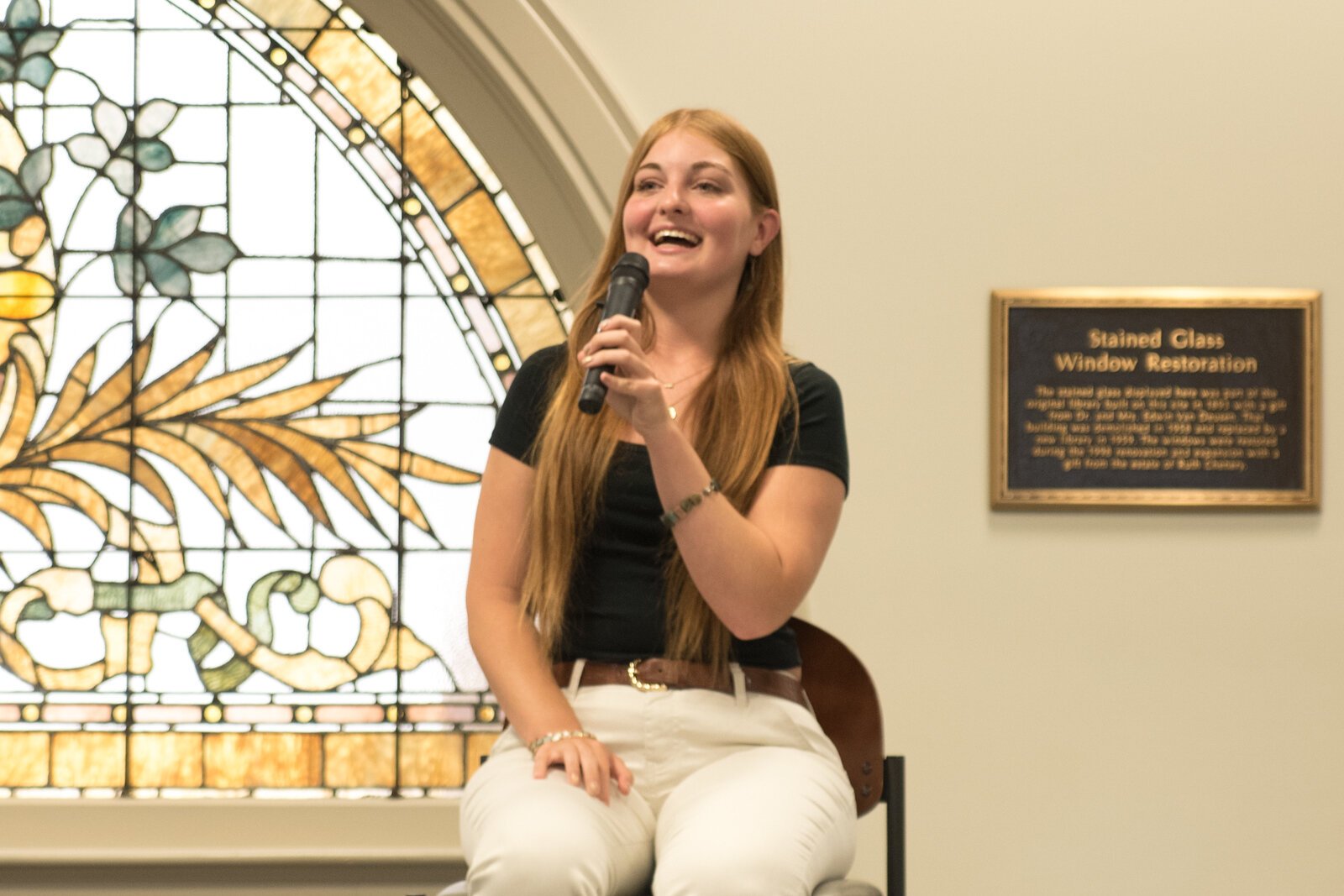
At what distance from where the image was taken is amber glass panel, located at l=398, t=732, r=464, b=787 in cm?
341

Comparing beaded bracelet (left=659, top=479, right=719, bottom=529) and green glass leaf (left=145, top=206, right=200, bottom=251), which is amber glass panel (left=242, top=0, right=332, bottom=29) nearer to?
green glass leaf (left=145, top=206, right=200, bottom=251)

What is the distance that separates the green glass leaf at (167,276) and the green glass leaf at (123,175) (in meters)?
0.16

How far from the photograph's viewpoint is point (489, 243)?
349 centimetres

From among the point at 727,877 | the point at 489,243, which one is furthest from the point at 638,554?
the point at 489,243

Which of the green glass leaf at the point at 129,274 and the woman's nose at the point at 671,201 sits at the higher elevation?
the green glass leaf at the point at 129,274

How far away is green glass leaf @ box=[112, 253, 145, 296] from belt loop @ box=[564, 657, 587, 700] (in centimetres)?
195

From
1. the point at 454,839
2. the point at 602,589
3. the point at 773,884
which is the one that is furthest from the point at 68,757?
the point at 773,884

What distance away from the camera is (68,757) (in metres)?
3.42

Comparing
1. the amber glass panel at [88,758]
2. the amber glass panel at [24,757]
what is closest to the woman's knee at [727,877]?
the amber glass panel at [88,758]

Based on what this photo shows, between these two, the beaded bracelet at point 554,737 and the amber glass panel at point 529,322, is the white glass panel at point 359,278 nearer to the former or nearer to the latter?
the amber glass panel at point 529,322

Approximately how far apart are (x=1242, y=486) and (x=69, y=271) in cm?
262

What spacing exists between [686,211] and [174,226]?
1846 millimetres

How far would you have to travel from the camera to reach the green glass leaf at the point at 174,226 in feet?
11.5

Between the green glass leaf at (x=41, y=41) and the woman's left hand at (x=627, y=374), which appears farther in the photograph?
the green glass leaf at (x=41, y=41)
